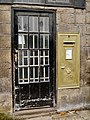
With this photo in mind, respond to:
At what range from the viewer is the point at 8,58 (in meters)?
5.98

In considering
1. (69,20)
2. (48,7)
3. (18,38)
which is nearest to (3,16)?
(18,38)

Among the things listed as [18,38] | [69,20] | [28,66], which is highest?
[69,20]

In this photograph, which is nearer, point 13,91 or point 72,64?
point 13,91

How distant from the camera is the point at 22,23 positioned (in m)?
6.09

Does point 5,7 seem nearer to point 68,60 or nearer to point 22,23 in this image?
point 22,23

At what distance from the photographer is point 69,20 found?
6.43 meters

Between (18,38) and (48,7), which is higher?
(48,7)

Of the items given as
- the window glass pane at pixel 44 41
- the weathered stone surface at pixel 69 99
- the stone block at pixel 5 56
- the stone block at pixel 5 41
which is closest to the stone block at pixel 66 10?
the window glass pane at pixel 44 41

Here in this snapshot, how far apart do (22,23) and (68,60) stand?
1484mm

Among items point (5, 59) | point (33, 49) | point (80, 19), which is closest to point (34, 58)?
point (33, 49)

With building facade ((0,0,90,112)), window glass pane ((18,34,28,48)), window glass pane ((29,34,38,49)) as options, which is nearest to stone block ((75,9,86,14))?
building facade ((0,0,90,112))

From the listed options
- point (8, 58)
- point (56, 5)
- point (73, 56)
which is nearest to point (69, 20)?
point (56, 5)

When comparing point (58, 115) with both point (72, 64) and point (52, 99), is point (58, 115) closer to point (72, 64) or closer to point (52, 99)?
point (52, 99)

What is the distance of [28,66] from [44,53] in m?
0.52
